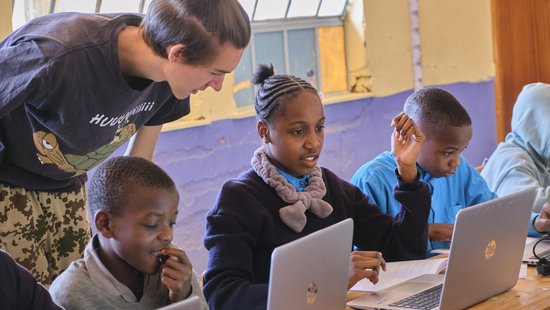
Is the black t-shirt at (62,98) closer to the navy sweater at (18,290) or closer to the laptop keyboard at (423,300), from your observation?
the navy sweater at (18,290)

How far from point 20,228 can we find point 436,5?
145 inches

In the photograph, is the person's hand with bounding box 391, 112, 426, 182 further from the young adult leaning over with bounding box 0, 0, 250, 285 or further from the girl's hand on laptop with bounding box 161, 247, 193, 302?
the girl's hand on laptop with bounding box 161, 247, 193, 302

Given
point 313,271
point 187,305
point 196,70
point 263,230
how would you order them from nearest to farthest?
1. point 187,305
2. point 313,271
3. point 196,70
4. point 263,230

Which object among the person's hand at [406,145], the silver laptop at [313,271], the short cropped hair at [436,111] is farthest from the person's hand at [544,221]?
the silver laptop at [313,271]

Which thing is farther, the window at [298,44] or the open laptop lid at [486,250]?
the window at [298,44]

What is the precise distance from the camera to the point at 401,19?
4.98 metres

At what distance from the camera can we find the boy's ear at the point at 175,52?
73.3 inches

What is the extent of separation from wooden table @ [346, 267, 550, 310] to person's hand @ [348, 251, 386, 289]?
7 centimetres

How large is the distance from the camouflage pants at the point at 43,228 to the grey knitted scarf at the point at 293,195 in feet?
1.52

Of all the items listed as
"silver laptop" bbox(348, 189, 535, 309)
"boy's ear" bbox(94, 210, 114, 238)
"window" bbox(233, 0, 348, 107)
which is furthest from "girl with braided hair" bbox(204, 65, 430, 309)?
"window" bbox(233, 0, 348, 107)

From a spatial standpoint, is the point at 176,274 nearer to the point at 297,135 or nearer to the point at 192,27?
the point at 192,27

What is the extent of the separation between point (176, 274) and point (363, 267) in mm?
482

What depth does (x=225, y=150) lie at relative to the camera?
4160 millimetres

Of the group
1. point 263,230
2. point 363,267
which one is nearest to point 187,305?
point 363,267
